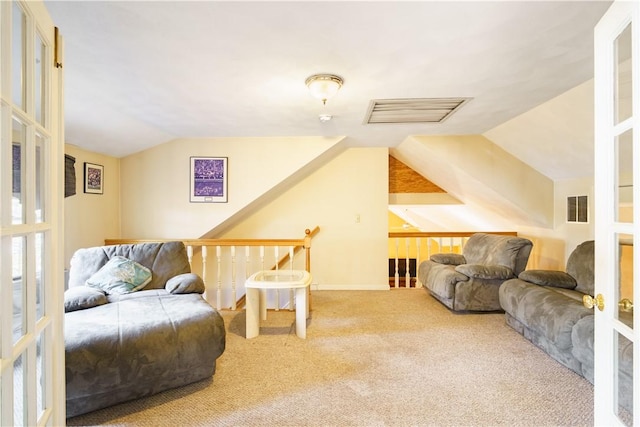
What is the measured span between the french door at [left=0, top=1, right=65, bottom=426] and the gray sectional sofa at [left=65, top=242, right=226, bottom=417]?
64 cm

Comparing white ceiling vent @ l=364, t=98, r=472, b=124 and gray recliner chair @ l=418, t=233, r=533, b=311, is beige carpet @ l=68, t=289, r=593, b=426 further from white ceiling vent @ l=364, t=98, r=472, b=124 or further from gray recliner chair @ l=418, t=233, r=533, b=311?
white ceiling vent @ l=364, t=98, r=472, b=124

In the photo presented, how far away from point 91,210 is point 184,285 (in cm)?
189

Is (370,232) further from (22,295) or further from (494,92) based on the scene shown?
(22,295)

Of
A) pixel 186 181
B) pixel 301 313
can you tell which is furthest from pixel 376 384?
pixel 186 181

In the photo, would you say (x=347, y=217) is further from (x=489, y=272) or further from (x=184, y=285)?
(x=184, y=285)

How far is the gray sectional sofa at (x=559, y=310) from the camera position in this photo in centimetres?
201

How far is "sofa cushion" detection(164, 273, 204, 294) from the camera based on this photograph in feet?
8.48

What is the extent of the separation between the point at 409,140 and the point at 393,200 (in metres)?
1.32

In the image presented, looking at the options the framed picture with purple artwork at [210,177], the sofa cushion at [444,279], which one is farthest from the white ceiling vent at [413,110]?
the framed picture with purple artwork at [210,177]

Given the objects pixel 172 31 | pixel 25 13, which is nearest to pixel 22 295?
pixel 25 13
